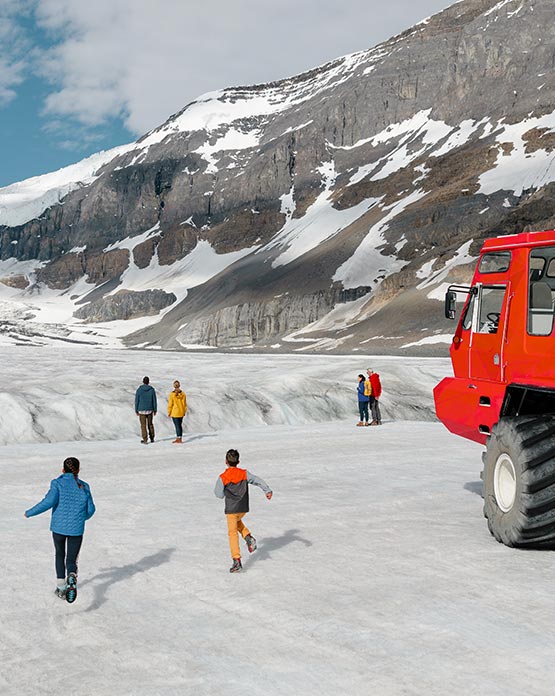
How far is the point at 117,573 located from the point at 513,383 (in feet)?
17.9

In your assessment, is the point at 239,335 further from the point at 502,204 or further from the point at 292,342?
the point at 502,204

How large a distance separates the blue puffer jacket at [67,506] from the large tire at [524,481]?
4.82 metres

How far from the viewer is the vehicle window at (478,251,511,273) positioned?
982 cm

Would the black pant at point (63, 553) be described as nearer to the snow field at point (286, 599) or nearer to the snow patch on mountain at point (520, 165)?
the snow field at point (286, 599)

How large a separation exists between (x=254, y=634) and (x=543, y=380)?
452 centimetres

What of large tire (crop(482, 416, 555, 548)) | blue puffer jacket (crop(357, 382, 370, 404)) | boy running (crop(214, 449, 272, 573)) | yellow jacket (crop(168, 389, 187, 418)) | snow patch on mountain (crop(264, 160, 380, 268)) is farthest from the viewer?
snow patch on mountain (crop(264, 160, 380, 268))

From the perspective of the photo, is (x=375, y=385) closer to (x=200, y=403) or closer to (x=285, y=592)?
(x=200, y=403)

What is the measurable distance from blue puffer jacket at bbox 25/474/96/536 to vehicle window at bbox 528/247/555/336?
5728mm

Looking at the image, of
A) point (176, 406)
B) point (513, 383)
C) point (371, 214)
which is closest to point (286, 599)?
point (513, 383)

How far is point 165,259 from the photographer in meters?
197

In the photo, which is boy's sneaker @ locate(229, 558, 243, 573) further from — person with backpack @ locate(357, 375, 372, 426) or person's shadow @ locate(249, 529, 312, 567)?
person with backpack @ locate(357, 375, 372, 426)

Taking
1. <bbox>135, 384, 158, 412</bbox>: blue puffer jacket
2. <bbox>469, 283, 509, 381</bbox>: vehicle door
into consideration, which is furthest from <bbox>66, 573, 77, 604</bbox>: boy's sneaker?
<bbox>135, 384, 158, 412</bbox>: blue puffer jacket

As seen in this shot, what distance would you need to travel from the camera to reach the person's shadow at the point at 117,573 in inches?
297

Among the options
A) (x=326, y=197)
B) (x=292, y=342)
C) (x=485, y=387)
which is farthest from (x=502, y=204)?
(x=485, y=387)
